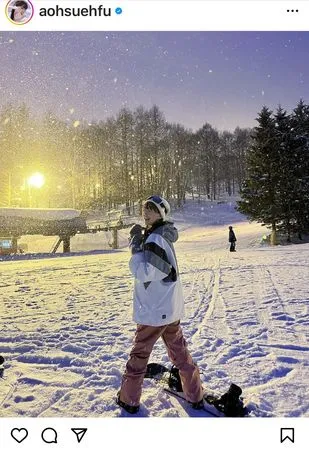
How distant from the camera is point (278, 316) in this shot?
5.71m

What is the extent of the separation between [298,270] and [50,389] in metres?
8.35

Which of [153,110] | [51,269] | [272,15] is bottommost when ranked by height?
[51,269]

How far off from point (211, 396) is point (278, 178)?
2329 centimetres

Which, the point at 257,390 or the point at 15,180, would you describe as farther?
the point at 15,180

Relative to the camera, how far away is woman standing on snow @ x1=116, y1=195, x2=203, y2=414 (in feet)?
9.06

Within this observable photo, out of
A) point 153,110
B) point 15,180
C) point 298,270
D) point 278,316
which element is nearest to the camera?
point 278,316

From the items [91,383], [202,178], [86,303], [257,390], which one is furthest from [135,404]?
[202,178]

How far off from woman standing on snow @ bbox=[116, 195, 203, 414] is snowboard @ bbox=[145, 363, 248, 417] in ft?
0.38

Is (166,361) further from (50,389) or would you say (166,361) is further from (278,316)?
(278,316)

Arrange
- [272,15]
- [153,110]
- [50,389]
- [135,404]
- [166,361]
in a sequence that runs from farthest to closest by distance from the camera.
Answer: [153,110], [166,361], [50,389], [272,15], [135,404]

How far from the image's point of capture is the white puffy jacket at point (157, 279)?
2.75m
